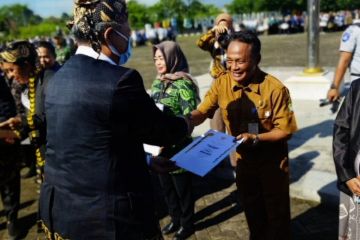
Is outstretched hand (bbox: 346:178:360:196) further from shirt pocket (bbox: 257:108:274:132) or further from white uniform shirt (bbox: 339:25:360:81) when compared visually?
white uniform shirt (bbox: 339:25:360:81)

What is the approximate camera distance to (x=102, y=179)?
188 centimetres

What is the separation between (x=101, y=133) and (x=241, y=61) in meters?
1.32

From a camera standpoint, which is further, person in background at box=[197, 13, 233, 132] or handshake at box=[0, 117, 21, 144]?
person in background at box=[197, 13, 233, 132]

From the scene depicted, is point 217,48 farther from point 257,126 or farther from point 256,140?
point 256,140

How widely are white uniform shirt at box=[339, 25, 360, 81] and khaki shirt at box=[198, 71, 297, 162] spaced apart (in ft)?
5.76

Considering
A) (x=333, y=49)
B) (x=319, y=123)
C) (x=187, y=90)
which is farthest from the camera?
(x=333, y=49)

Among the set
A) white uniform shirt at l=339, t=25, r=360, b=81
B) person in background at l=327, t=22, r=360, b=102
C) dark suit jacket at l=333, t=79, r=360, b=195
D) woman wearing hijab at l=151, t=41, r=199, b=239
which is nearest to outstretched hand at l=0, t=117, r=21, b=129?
woman wearing hijab at l=151, t=41, r=199, b=239

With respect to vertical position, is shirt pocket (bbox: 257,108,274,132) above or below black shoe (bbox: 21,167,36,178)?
above

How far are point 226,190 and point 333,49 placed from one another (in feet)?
51.3

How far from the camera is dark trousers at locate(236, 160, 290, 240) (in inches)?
117

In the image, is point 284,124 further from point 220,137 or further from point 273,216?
point 273,216

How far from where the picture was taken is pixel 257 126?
2.84m

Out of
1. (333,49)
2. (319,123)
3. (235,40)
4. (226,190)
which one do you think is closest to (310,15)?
(319,123)

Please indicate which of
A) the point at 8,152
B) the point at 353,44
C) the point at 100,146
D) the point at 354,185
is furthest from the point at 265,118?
the point at 8,152
